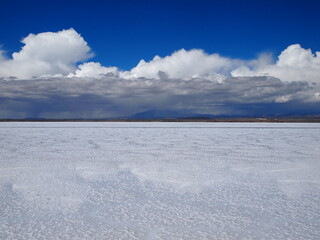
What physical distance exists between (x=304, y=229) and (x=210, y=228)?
3.38 ft

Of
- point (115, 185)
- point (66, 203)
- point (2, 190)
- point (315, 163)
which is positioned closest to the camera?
point (66, 203)

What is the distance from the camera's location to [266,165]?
25.0 ft

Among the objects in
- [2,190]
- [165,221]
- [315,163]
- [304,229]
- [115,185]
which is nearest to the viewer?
[304,229]

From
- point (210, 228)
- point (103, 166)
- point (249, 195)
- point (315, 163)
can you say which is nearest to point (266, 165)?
point (315, 163)

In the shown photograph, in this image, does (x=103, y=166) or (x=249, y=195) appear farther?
(x=103, y=166)

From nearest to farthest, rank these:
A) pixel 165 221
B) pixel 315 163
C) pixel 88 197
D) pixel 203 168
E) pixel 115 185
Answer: pixel 165 221 → pixel 88 197 → pixel 115 185 → pixel 203 168 → pixel 315 163

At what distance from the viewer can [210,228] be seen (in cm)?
340

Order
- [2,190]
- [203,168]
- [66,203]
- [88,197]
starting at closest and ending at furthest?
[66,203] → [88,197] → [2,190] → [203,168]

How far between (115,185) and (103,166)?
2.01 m

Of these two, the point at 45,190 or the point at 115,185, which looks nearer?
the point at 45,190

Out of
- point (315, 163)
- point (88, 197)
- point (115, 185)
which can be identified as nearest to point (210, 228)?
point (88, 197)

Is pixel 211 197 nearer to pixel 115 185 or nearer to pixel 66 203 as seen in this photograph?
pixel 115 185

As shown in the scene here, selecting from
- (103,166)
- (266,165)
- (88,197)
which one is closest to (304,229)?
(88,197)

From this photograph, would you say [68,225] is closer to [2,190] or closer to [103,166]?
[2,190]
